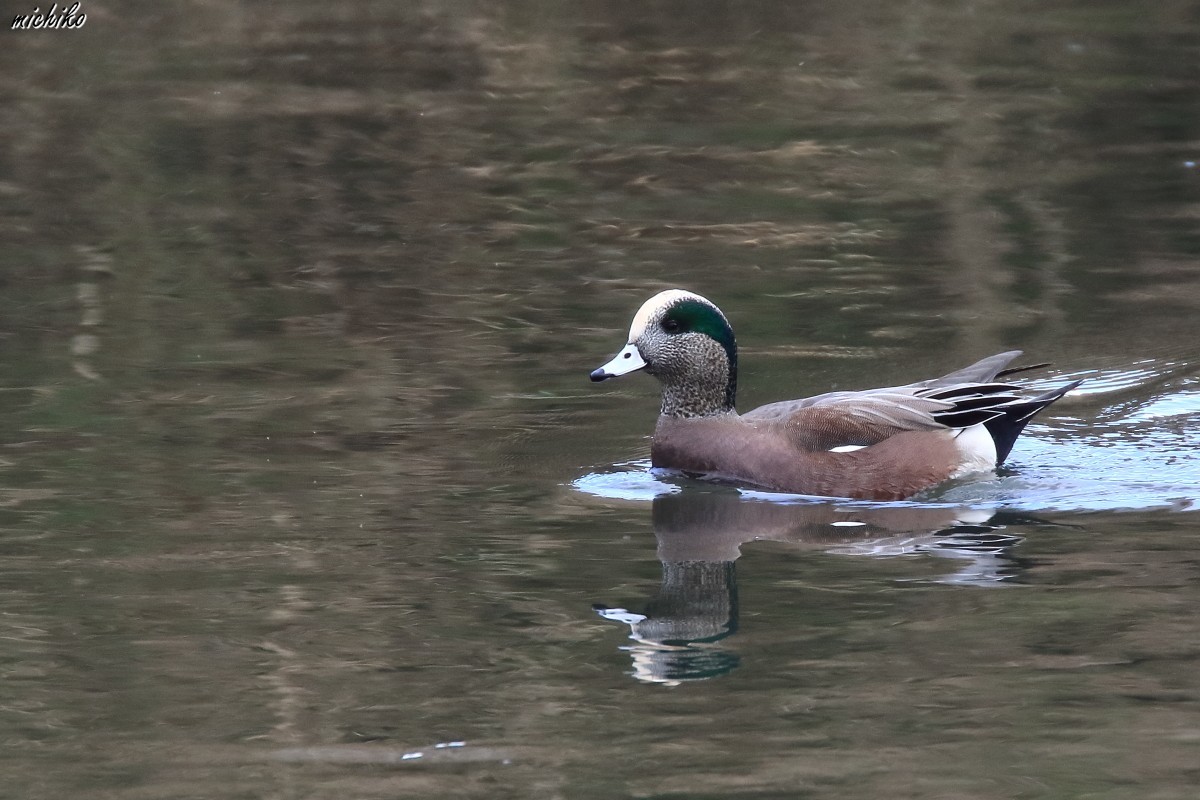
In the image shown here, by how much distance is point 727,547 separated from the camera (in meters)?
7.48

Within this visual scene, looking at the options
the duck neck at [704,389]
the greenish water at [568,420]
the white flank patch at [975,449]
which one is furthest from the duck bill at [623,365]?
the white flank patch at [975,449]

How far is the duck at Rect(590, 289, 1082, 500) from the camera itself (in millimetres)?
8320

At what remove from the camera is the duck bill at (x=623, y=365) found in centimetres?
862

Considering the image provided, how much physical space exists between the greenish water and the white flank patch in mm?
187

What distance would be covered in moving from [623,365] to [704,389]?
409 mm

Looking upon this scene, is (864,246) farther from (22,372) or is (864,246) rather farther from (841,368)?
(22,372)

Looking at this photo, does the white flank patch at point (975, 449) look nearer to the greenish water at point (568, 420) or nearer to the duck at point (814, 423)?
the duck at point (814, 423)

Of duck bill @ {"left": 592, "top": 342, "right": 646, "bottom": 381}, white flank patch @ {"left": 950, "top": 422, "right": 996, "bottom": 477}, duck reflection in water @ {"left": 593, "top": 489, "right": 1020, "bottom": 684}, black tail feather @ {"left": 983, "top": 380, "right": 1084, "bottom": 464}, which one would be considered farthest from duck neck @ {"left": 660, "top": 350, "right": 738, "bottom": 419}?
black tail feather @ {"left": 983, "top": 380, "right": 1084, "bottom": 464}

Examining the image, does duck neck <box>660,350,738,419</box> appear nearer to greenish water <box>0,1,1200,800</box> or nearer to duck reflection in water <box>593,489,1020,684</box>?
greenish water <box>0,1,1200,800</box>

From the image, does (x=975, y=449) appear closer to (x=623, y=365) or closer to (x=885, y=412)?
(x=885, y=412)

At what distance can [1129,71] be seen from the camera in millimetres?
18516

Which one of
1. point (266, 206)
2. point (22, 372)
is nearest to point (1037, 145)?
point (266, 206)

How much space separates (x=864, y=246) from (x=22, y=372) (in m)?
5.63

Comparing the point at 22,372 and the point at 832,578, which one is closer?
the point at 832,578
